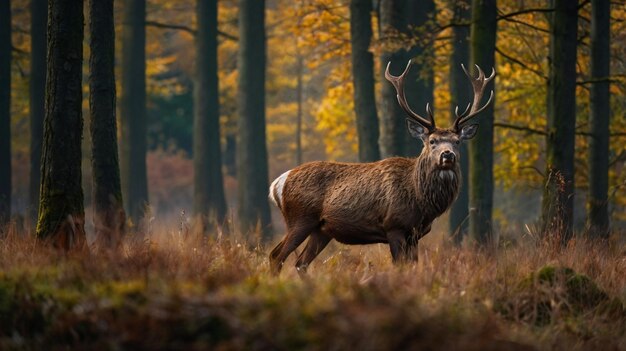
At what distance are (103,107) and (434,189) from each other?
13.7 feet

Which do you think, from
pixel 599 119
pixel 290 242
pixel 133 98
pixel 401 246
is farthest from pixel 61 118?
pixel 133 98

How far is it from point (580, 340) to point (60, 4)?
239 inches

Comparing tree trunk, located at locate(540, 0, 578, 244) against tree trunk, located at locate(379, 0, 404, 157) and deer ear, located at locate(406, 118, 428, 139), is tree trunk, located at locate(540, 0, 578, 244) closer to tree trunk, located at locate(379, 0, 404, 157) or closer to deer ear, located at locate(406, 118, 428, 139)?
deer ear, located at locate(406, 118, 428, 139)

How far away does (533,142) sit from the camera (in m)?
22.5

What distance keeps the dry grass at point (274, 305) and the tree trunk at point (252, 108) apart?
1380 centimetres

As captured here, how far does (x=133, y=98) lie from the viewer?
25422 millimetres

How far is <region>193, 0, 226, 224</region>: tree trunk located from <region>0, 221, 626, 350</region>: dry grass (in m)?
15.4

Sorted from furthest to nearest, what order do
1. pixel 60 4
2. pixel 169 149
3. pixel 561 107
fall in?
1. pixel 169 149
2. pixel 561 107
3. pixel 60 4

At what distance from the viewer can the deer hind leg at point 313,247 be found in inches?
443

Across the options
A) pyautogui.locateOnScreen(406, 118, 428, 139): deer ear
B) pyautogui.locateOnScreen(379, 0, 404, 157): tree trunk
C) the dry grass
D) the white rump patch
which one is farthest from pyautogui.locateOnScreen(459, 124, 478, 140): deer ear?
pyautogui.locateOnScreen(379, 0, 404, 157): tree trunk

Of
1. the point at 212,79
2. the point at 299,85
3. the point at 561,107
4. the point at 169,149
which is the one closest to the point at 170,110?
the point at 169,149

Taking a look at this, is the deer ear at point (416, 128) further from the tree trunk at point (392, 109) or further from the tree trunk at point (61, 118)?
the tree trunk at point (392, 109)

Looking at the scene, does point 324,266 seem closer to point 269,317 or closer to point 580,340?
point 580,340

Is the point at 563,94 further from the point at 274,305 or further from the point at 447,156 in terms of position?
the point at 274,305
